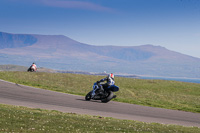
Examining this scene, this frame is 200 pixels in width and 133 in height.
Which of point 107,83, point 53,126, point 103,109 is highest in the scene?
point 107,83

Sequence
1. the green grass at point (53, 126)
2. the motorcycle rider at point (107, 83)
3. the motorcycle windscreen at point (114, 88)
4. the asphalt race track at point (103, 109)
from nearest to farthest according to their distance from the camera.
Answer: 1. the green grass at point (53, 126)
2. the asphalt race track at point (103, 109)
3. the motorcycle windscreen at point (114, 88)
4. the motorcycle rider at point (107, 83)

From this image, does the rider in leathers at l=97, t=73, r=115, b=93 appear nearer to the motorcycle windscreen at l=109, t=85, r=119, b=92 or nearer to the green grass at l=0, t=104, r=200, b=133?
the motorcycle windscreen at l=109, t=85, r=119, b=92

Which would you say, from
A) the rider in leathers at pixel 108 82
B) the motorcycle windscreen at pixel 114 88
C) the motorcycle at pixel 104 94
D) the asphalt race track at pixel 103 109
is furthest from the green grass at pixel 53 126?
the rider in leathers at pixel 108 82

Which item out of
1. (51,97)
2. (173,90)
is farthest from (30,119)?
(173,90)

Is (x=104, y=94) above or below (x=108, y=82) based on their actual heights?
below

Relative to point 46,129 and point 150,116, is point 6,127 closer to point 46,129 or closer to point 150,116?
point 46,129

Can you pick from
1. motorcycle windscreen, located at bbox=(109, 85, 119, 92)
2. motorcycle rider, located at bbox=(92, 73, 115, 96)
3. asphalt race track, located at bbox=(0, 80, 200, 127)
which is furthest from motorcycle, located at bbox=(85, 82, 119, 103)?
asphalt race track, located at bbox=(0, 80, 200, 127)

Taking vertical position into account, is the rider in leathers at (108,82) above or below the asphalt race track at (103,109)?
above

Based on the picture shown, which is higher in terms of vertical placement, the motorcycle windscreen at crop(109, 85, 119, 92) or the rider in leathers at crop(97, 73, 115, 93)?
the rider in leathers at crop(97, 73, 115, 93)

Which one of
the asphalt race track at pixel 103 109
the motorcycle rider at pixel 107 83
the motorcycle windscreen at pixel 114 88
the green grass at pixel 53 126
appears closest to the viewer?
the green grass at pixel 53 126

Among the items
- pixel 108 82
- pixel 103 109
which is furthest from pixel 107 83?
pixel 103 109

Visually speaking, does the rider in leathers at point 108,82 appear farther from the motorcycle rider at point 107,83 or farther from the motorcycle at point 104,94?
the motorcycle at point 104,94

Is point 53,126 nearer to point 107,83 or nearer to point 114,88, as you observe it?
point 114,88

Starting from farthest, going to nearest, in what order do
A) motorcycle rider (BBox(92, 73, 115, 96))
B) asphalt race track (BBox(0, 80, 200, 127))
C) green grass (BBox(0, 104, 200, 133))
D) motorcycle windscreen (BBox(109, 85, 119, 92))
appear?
motorcycle rider (BBox(92, 73, 115, 96)) → motorcycle windscreen (BBox(109, 85, 119, 92)) → asphalt race track (BBox(0, 80, 200, 127)) → green grass (BBox(0, 104, 200, 133))
